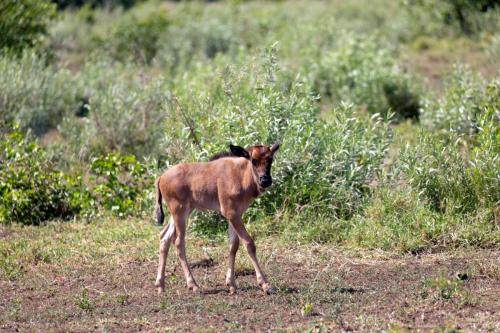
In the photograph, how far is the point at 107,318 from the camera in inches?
329

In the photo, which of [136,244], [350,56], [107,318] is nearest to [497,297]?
[107,318]

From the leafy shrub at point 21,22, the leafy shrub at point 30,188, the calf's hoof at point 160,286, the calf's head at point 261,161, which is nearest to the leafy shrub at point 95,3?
the leafy shrub at point 21,22

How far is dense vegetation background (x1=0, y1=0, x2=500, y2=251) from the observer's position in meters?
11.2

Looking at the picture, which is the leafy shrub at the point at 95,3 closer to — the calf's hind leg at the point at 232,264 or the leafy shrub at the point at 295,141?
the leafy shrub at the point at 295,141

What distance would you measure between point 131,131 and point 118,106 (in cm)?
51

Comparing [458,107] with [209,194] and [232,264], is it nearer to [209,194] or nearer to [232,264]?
[209,194]

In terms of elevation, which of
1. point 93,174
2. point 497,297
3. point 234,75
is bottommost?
point 93,174

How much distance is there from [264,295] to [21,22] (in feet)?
37.4

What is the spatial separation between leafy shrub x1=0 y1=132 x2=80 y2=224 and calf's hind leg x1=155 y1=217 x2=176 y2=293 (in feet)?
11.5

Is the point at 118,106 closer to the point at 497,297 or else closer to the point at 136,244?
the point at 136,244

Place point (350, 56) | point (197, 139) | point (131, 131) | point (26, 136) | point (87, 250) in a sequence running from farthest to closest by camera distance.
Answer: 1. point (350, 56)
2. point (131, 131)
3. point (26, 136)
4. point (197, 139)
5. point (87, 250)

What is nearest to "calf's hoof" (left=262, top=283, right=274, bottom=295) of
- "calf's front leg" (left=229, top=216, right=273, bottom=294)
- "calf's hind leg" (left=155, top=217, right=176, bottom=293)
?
"calf's front leg" (left=229, top=216, right=273, bottom=294)

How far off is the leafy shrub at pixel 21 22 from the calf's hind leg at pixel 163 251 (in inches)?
365

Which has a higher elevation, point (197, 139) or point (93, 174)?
point (197, 139)
